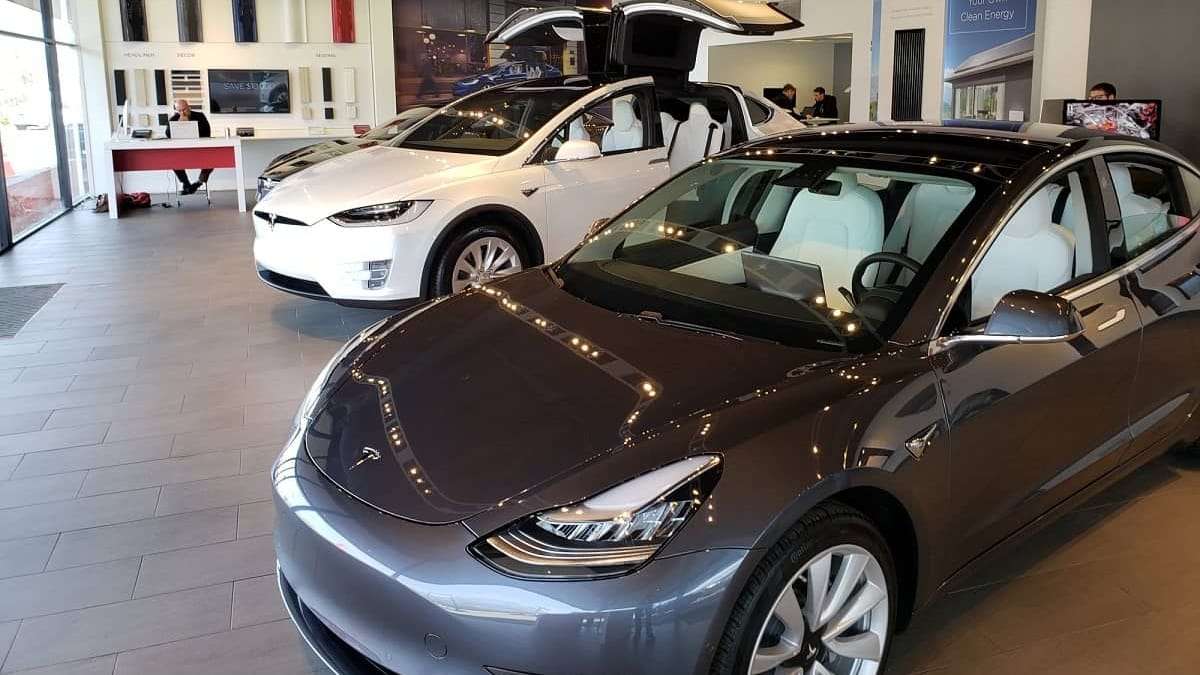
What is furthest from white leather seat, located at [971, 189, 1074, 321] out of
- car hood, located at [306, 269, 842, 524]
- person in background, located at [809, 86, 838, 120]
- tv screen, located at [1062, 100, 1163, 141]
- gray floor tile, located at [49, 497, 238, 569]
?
person in background, located at [809, 86, 838, 120]

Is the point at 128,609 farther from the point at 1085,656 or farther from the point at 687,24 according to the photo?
the point at 687,24

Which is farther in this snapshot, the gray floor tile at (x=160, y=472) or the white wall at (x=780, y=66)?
the white wall at (x=780, y=66)

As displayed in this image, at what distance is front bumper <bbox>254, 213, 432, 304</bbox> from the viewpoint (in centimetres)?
501

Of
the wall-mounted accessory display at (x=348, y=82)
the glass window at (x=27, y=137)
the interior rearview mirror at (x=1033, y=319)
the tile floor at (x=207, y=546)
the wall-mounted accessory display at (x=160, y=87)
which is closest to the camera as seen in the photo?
the interior rearview mirror at (x=1033, y=319)

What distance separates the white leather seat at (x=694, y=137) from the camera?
6.44 meters

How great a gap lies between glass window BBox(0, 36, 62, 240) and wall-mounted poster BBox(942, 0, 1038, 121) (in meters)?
9.44

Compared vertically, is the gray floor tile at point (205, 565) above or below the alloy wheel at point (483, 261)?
below

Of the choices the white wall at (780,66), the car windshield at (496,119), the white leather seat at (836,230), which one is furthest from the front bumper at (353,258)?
the white wall at (780,66)

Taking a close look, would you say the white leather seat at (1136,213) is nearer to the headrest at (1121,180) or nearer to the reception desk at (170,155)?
the headrest at (1121,180)

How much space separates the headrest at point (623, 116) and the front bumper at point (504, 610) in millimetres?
4691

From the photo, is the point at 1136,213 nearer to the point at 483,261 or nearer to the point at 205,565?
the point at 205,565

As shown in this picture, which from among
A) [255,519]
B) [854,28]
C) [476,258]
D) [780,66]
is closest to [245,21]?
[854,28]

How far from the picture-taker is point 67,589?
273 cm

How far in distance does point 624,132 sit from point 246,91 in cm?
1005
